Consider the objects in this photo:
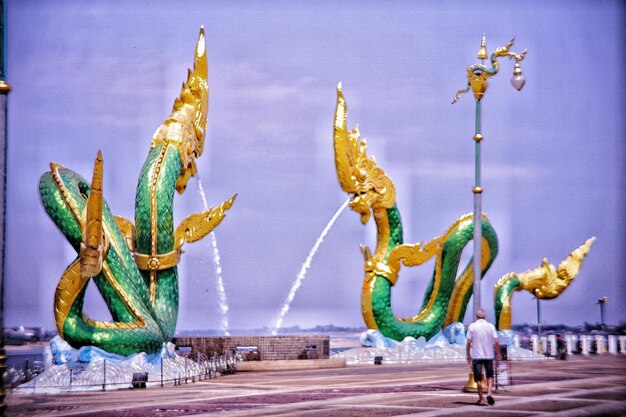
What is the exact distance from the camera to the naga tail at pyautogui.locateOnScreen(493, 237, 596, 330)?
32812 mm

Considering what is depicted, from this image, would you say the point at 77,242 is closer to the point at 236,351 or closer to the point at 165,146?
the point at 165,146

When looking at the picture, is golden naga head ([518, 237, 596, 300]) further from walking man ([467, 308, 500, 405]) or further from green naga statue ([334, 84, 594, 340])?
walking man ([467, 308, 500, 405])

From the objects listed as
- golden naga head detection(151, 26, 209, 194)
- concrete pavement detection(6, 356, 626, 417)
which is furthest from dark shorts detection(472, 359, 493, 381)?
golden naga head detection(151, 26, 209, 194)

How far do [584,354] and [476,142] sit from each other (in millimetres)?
21651

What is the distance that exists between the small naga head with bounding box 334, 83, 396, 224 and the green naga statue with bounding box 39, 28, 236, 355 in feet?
18.2

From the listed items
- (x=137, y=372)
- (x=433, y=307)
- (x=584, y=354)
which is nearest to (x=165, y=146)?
(x=137, y=372)

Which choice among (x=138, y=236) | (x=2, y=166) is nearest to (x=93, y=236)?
(x=138, y=236)

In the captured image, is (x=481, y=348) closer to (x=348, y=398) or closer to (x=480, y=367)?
(x=480, y=367)

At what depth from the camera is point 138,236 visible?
→ 24.5 metres

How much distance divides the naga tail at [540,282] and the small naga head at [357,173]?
4.68 m

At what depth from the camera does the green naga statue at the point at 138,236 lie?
21344 mm

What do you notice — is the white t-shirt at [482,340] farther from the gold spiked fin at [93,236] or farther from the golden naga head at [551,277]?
the golden naga head at [551,277]

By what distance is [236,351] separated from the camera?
29078 millimetres

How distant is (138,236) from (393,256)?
9.29 meters
